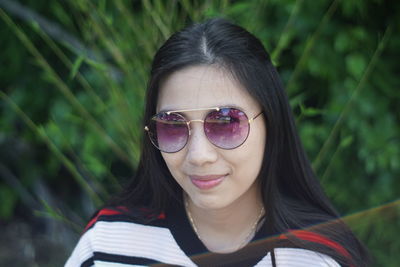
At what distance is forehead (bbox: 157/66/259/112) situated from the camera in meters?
1.38

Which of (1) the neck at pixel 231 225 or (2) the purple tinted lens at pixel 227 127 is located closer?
(2) the purple tinted lens at pixel 227 127

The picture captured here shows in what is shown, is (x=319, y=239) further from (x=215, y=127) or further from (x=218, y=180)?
(x=215, y=127)

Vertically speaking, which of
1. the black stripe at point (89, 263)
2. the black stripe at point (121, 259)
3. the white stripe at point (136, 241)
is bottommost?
the black stripe at point (89, 263)

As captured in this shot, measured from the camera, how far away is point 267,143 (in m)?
1.53

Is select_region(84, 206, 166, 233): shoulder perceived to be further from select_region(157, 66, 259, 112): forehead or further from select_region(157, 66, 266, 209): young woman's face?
select_region(157, 66, 259, 112): forehead

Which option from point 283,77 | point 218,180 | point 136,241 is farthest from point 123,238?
point 283,77

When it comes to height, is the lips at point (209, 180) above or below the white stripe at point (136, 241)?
above

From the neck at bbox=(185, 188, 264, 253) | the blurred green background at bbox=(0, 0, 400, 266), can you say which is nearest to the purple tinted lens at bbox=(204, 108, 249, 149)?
the neck at bbox=(185, 188, 264, 253)

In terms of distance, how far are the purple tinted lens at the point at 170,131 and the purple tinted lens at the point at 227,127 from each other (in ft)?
0.22

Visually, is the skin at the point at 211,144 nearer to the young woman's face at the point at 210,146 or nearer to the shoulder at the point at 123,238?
the young woman's face at the point at 210,146

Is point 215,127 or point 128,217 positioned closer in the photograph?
point 215,127

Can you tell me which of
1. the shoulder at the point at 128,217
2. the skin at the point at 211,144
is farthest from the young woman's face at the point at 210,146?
the shoulder at the point at 128,217

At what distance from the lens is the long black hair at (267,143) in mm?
1443

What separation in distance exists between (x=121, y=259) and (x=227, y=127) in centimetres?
58
